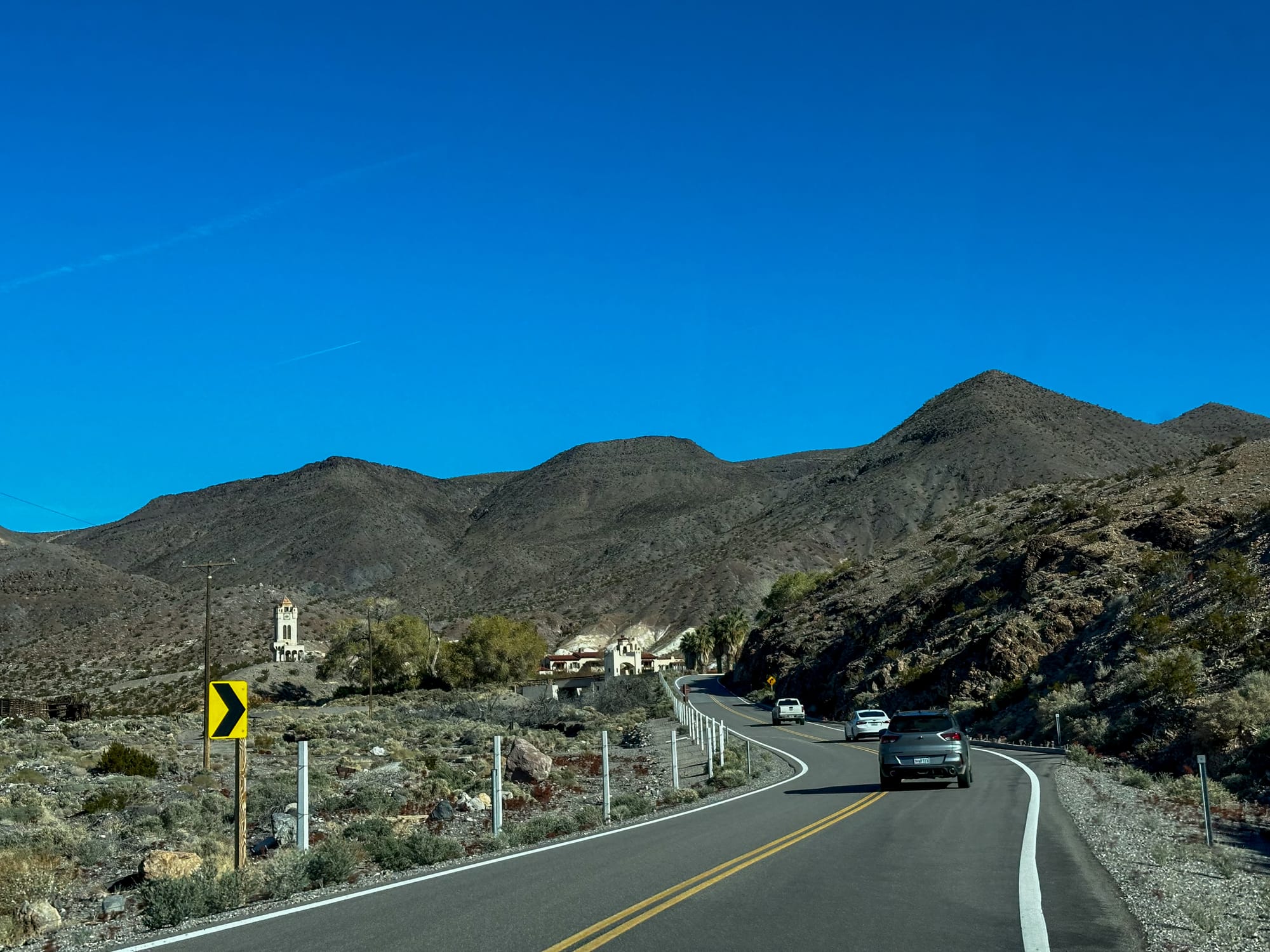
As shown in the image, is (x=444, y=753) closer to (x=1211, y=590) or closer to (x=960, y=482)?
(x=1211, y=590)

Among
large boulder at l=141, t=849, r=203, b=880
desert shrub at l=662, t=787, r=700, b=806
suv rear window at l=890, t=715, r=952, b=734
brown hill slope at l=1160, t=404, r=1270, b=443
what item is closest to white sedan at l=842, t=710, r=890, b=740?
suv rear window at l=890, t=715, r=952, b=734

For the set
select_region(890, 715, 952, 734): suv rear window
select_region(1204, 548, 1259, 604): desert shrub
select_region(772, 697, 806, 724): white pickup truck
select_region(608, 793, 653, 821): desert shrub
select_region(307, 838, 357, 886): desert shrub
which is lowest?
select_region(772, 697, 806, 724): white pickup truck

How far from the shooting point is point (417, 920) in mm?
9328

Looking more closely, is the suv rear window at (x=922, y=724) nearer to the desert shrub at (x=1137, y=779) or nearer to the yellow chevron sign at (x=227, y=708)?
the desert shrub at (x=1137, y=779)

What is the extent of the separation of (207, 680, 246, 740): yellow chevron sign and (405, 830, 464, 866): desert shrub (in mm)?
2597

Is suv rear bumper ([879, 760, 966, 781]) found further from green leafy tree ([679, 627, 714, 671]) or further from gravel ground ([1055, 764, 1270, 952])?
green leafy tree ([679, 627, 714, 671])

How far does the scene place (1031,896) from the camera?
9992 mm

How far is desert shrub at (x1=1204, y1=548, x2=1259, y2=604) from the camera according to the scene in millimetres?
34438

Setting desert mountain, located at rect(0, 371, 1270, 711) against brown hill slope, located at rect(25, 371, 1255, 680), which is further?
brown hill slope, located at rect(25, 371, 1255, 680)

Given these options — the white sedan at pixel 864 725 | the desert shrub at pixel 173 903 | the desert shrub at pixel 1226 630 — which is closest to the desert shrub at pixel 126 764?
the desert shrub at pixel 173 903

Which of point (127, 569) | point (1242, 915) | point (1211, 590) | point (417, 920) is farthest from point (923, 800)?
point (127, 569)

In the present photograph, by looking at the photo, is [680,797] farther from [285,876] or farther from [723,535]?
[723,535]

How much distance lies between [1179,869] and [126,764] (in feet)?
98.3

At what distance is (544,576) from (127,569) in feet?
277
